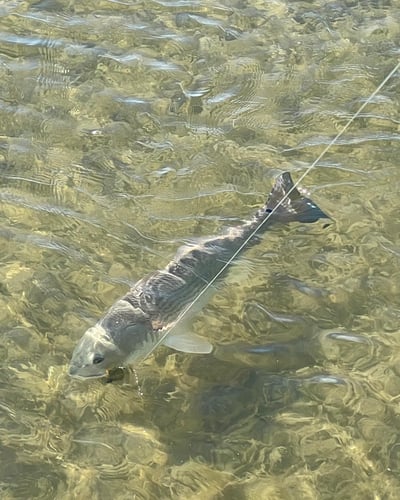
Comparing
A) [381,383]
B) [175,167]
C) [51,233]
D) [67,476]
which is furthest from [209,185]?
[67,476]

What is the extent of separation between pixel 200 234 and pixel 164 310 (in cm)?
134

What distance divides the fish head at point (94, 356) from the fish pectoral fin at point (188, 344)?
345 millimetres

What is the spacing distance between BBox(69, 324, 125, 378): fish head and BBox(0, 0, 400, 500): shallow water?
290mm

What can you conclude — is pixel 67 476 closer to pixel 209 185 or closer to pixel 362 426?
pixel 362 426

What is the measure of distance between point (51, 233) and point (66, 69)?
109 inches

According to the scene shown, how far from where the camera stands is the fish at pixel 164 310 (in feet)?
15.4

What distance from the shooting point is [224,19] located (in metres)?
9.06

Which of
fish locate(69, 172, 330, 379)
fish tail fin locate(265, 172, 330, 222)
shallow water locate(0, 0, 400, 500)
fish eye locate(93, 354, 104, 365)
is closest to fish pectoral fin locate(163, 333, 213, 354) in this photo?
fish locate(69, 172, 330, 379)

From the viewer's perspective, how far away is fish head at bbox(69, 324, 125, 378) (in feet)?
15.3

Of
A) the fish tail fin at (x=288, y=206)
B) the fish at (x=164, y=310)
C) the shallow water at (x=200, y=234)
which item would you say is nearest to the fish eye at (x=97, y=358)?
the fish at (x=164, y=310)

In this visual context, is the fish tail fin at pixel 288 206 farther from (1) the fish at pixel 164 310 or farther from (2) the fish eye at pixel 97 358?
(2) the fish eye at pixel 97 358

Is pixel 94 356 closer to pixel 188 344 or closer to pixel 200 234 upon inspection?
pixel 188 344

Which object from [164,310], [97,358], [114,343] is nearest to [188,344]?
[164,310]

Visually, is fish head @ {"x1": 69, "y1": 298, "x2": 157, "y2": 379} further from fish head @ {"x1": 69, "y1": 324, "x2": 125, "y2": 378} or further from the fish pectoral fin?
the fish pectoral fin
